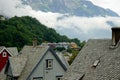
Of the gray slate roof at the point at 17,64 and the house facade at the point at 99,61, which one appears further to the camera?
the gray slate roof at the point at 17,64

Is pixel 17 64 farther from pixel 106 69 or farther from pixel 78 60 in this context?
pixel 106 69

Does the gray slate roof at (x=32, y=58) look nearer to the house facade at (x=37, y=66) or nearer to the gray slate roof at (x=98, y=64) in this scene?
the house facade at (x=37, y=66)

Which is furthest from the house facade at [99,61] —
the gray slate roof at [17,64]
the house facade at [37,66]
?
the gray slate roof at [17,64]

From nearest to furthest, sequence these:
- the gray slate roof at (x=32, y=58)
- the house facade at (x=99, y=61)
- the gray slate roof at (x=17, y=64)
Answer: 1. the house facade at (x=99, y=61)
2. the gray slate roof at (x=32, y=58)
3. the gray slate roof at (x=17, y=64)

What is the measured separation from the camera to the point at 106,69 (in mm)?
26891

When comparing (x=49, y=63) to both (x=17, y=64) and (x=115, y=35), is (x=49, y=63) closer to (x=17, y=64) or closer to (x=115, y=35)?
(x=17, y=64)

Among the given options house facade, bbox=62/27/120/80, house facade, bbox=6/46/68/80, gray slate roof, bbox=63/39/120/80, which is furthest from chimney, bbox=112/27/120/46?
house facade, bbox=6/46/68/80

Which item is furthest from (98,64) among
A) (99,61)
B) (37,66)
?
(37,66)

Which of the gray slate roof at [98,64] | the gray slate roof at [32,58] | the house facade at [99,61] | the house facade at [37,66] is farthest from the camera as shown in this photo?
the house facade at [37,66]

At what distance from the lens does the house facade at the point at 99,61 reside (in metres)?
26.5

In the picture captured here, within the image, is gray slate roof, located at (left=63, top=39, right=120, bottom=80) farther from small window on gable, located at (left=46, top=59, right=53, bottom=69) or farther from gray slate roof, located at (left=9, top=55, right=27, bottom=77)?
gray slate roof, located at (left=9, top=55, right=27, bottom=77)

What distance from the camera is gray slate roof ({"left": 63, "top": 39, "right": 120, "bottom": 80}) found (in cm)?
2639

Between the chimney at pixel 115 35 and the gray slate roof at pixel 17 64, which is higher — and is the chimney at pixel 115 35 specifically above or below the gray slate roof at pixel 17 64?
above

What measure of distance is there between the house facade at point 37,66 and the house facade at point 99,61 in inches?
484
